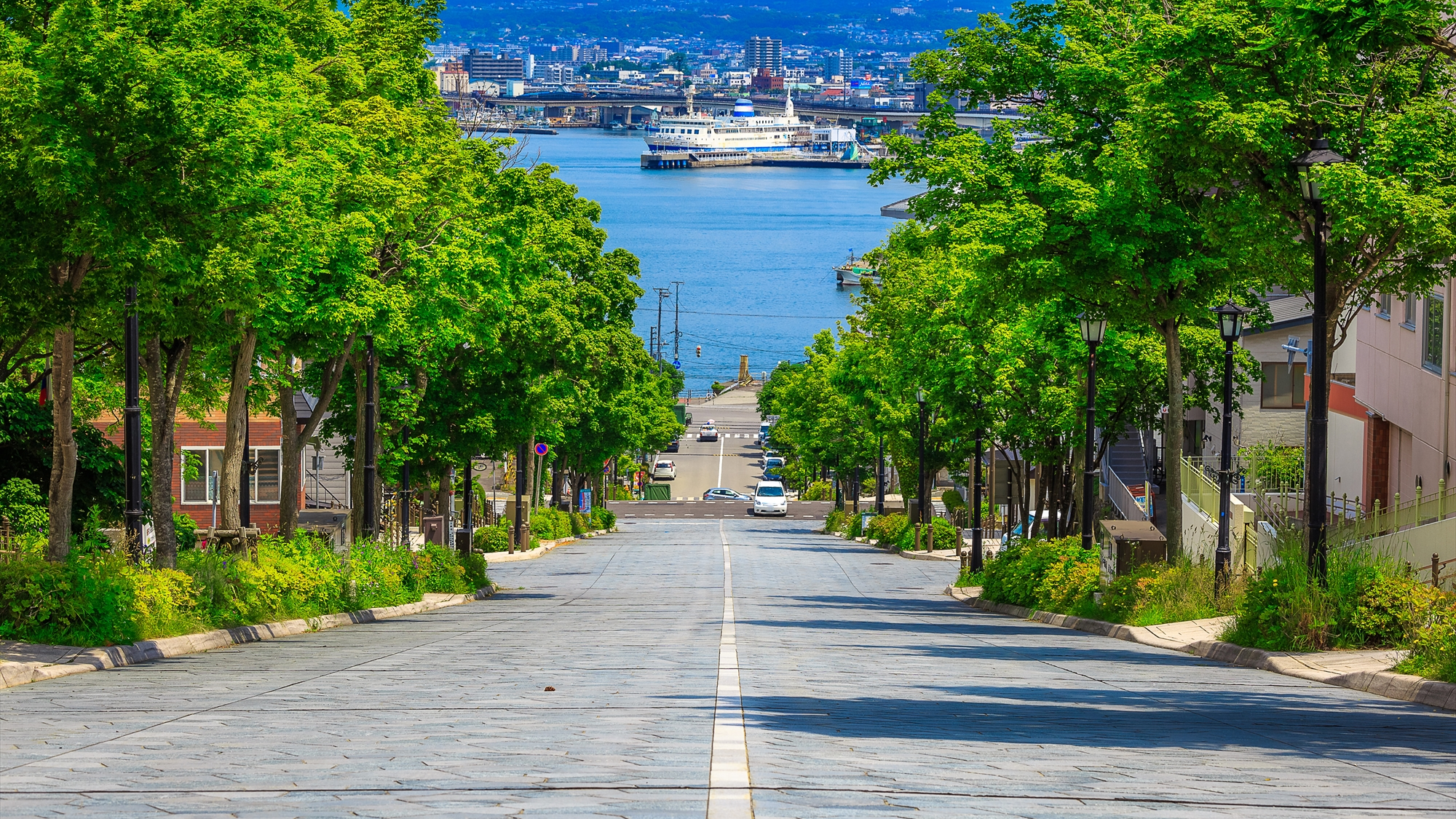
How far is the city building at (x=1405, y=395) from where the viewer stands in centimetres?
3080

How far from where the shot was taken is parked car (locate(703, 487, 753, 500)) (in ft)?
347

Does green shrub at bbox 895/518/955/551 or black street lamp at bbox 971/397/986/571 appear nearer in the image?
black street lamp at bbox 971/397/986/571

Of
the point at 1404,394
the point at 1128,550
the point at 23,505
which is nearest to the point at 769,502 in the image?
the point at 1404,394

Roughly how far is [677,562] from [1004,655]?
1113 inches

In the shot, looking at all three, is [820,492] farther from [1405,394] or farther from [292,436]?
[292,436]

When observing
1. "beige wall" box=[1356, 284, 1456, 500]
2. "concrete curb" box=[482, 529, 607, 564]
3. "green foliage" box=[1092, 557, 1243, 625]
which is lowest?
"concrete curb" box=[482, 529, 607, 564]

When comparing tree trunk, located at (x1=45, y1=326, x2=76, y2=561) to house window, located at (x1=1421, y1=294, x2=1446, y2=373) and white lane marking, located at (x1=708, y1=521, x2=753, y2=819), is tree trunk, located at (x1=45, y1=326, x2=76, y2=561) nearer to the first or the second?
white lane marking, located at (x1=708, y1=521, x2=753, y2=819)

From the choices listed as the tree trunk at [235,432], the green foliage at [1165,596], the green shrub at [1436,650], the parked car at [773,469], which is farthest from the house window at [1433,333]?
the parked car at [773,469]

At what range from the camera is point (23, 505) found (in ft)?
88.2

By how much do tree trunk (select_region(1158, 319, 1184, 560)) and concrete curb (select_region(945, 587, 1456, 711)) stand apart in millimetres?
2072

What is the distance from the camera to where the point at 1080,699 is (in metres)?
12.3

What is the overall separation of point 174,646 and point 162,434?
230 inches

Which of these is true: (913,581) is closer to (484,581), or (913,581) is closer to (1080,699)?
(484,581)

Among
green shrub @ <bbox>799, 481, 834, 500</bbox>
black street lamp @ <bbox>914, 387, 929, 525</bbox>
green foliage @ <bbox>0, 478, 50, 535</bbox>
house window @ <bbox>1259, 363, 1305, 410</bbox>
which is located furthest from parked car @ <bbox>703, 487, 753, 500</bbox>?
green foliage @ <bbox>0, 478, 50, 535</bbox>
